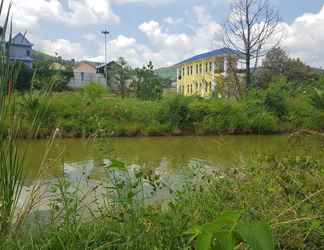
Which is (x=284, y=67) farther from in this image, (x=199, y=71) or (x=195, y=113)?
(x=195, y=113)

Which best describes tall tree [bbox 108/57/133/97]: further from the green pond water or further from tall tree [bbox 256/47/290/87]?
the green pond water

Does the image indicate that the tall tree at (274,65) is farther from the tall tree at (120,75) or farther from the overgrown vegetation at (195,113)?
the overgrown vegetation at (195,113)

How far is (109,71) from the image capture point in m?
21.7

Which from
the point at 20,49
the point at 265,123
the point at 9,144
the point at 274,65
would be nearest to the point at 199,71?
the point at 274,65

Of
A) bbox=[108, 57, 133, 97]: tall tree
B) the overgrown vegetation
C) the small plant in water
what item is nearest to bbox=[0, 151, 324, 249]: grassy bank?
the small plant in water

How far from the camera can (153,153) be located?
680 cm

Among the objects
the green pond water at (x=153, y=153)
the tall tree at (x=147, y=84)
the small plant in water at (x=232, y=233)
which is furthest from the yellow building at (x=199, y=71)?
the small plant in water at (x=232, y=233)

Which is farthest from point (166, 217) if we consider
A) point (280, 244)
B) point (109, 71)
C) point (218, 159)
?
point (109, 71)

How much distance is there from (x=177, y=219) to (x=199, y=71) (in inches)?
972

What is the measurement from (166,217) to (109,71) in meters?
20.9

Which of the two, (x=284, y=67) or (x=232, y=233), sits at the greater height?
(x=284, y=67)

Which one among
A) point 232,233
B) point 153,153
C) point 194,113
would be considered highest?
point 232,233

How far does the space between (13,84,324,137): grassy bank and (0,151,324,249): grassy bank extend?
7581mm

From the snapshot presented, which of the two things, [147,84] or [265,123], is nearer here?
[265,123]
